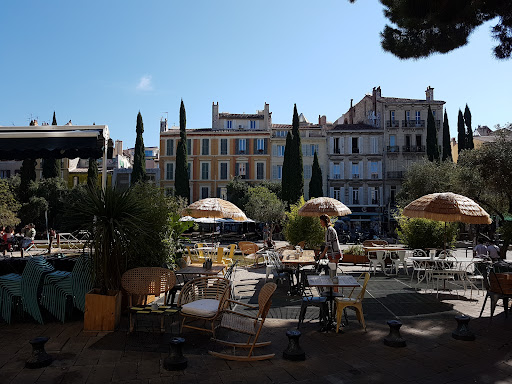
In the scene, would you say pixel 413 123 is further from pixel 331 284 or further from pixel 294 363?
pixel 294 363

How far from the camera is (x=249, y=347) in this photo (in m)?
4.62

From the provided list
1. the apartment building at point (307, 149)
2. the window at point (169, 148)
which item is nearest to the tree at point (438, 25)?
the apartment building at point (307, 149)

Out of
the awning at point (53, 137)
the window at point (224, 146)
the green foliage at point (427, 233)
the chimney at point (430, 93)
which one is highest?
the chimney at point (430, 93)

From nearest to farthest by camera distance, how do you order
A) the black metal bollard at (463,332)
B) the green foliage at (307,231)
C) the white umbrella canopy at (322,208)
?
the black metal bollard at (463,332) → the white umbrella canopy at (322,208) → the green foliage at (307,231)

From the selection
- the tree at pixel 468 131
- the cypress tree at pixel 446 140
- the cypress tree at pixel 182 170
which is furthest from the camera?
the cypress tree at pixel 446 140

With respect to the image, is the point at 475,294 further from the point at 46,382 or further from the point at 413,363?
the point at 46,382

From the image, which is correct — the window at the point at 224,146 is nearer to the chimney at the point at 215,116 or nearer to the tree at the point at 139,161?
the chimney at the point at 215,116

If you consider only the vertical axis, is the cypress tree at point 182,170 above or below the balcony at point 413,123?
below

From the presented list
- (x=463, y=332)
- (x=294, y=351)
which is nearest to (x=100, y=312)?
(x=294, y=351)

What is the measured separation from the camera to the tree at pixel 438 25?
7.82m

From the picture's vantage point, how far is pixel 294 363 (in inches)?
169

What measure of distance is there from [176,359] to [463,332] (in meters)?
3.53

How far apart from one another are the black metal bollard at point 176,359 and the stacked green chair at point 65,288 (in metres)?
2.10

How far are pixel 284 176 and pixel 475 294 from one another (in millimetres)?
28007
